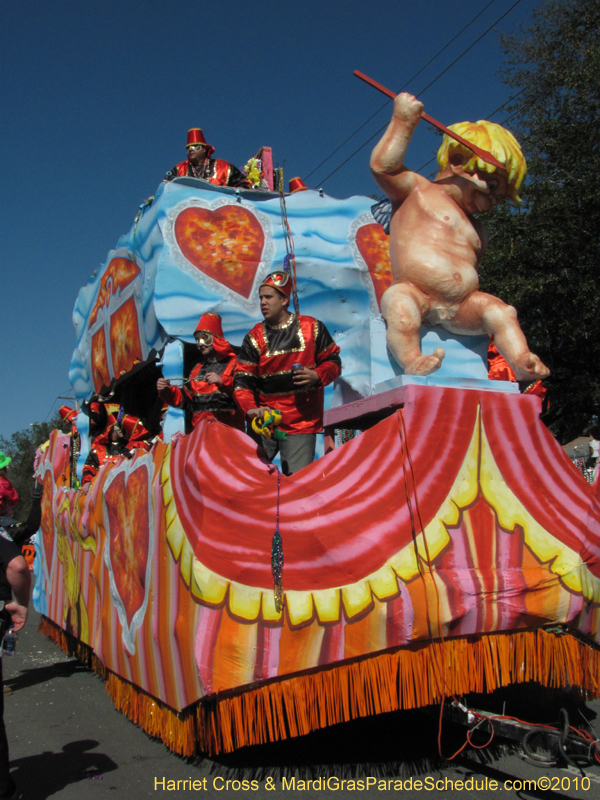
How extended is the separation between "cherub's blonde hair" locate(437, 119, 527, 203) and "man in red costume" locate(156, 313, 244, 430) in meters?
1.83

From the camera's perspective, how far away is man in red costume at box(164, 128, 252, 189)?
6012 millimetres

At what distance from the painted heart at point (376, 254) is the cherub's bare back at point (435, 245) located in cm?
142

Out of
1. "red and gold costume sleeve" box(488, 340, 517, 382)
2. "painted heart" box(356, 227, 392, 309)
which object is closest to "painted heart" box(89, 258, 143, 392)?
"painted heart" box(356, 227, 392, 309)

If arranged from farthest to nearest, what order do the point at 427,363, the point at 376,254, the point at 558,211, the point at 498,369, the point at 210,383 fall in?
the point at 558,211, the point at 376,254, the point at 498,369, the point at 210,383, the point at 427,363

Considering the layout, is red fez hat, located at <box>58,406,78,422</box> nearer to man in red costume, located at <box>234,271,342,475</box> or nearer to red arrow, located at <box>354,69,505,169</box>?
man in red costume, located at <box>234,271,342,475</box>

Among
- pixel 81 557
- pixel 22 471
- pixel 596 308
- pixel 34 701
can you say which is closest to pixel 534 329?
pixel 596 308

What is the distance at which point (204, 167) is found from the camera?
240 inches

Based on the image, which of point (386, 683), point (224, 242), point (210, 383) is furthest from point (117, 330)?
point (386, 683)

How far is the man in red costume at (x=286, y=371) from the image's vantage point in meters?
3.71

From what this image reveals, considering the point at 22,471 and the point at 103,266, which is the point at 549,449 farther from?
the point at 22,471

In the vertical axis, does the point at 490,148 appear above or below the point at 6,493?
above

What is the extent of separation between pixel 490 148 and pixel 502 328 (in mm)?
971

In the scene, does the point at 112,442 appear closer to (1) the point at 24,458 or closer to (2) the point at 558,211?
(2) the point at 558,211

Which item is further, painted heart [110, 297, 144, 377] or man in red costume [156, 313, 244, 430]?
painted heart [110, 297, 144, 377]
